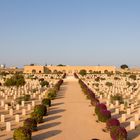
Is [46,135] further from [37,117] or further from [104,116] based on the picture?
[104,116]

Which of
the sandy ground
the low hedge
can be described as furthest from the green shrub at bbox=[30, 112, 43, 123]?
the low hedge

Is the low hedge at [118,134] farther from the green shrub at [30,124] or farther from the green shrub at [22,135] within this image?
the green shrub at [30,124]

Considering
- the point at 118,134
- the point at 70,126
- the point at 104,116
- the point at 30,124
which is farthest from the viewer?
the point at 104,116

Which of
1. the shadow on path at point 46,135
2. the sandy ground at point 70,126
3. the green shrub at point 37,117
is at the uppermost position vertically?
the green shrub at point 37,117

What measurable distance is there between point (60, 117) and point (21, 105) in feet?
20.0

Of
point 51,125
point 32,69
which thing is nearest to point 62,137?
point 51,125

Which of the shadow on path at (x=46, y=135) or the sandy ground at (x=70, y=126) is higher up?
the sandy ground at (x=70, y=126)

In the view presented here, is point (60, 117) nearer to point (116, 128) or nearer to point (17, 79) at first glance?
point (116, 128)

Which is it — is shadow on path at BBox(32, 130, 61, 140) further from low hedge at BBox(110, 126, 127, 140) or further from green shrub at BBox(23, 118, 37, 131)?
low hedge at BBox(110, 126, 127, 140)

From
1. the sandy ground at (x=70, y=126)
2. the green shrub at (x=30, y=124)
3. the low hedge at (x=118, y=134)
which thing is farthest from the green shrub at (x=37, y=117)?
the low hedge at (x=118, y=134)

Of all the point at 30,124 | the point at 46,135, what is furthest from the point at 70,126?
the point at 30,124

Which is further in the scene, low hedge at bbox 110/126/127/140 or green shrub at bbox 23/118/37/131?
green shrub at bbox 23/118/37/131

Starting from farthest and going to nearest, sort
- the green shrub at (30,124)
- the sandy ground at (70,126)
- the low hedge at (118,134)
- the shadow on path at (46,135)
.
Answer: the green shrub at (30,124)
the sandy ground at (70,126)
the shadow on path at (46,135)
the low hedge at (118,134)

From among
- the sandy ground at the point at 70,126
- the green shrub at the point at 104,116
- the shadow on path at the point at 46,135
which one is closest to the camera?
the shadow on path at the point at 46,135
